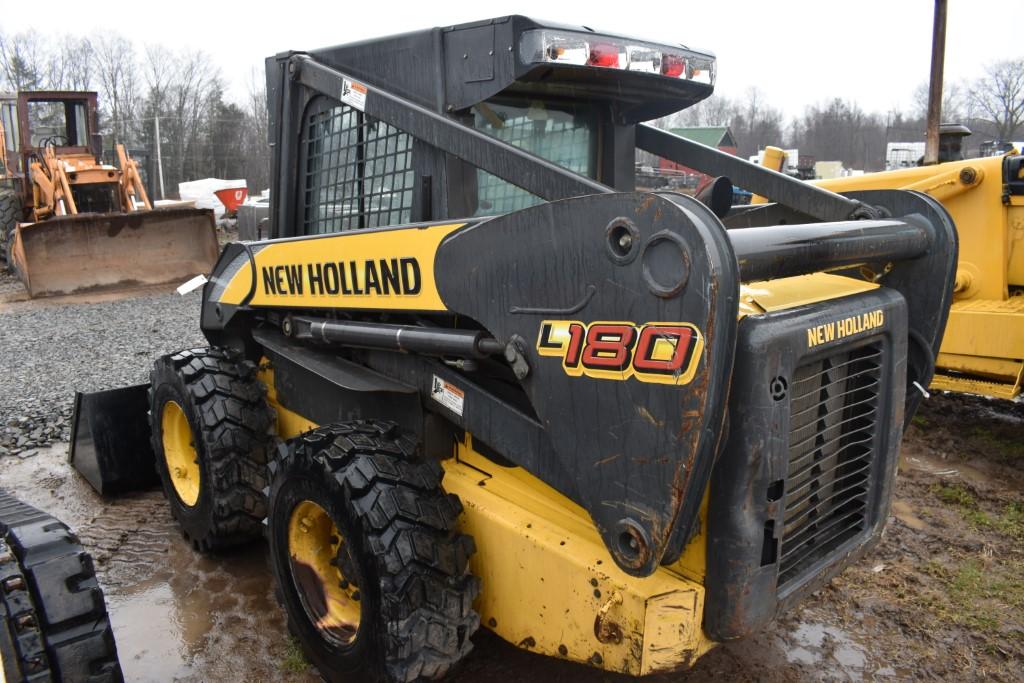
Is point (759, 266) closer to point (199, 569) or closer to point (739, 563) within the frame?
point (739, 563)

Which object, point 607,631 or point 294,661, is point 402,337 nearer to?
point 607,631

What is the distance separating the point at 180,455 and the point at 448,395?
2.13 meters

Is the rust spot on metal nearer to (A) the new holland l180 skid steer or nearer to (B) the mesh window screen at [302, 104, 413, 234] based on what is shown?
(A) the new holland l180 skid steer

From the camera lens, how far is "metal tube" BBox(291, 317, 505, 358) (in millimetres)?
2385

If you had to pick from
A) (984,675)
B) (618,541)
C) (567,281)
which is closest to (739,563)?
(618,541)

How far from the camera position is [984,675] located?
2.94m

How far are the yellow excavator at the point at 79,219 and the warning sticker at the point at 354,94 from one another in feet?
31.7

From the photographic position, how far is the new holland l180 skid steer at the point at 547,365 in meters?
1.88

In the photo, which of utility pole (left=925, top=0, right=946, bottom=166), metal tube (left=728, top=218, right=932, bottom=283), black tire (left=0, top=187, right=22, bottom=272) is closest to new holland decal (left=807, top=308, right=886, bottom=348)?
metal tube (left=728, top=218, right=932, bottom=283)

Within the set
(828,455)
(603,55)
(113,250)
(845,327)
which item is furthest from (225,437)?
(113,250)

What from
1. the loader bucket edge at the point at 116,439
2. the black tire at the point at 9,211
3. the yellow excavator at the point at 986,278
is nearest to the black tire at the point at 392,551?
the loader bucket edge at the point at 116,439

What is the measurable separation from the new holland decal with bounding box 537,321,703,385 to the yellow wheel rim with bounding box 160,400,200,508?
2670 mm

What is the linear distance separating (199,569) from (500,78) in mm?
2618

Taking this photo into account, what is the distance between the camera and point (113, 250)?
38.4ft
